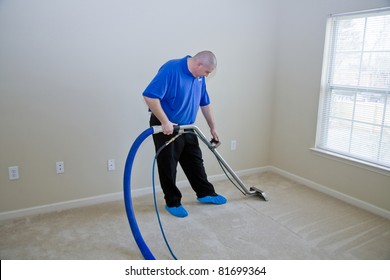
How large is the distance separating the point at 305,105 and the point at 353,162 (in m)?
0.79

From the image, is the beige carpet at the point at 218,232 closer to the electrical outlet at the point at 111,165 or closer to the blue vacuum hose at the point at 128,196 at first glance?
the blue vacuum hose at the point at 128,196

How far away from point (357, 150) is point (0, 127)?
3.12m

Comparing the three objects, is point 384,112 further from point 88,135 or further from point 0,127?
point 0,127

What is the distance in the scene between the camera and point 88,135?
298cm

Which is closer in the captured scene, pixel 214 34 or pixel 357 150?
pixel 357 150

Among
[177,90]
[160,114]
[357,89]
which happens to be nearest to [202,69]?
[177,90]

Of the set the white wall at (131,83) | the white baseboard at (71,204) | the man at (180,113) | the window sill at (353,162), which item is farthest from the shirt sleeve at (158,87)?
the window sill at (353,162)

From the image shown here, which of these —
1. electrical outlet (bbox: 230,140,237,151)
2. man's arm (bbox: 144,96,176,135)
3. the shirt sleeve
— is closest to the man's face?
the shirt sleeve

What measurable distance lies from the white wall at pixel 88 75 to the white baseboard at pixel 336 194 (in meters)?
1.08

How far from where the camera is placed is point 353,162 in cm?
308

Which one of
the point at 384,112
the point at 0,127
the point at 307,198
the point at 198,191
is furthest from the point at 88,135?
the point at 384,112

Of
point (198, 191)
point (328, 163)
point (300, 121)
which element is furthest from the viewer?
point (300, 121)

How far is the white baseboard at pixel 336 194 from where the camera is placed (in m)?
2.91

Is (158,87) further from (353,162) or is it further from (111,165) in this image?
(353,162)
